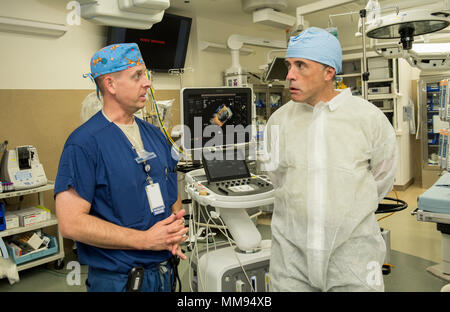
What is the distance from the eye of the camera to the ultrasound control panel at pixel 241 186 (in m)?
1.97

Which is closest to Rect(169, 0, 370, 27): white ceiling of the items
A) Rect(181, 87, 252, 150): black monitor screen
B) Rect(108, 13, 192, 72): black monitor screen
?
Rect(108, 13, 192, 72): black monitor screen

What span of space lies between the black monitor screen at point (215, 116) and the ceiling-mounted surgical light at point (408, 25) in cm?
92

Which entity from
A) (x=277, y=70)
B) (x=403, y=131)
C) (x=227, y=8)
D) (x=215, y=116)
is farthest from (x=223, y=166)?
(x=403, y=131)

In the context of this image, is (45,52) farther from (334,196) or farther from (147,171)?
(334,196)

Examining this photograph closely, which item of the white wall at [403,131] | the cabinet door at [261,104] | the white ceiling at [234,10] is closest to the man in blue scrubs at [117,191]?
the white ceiling at [234,10]

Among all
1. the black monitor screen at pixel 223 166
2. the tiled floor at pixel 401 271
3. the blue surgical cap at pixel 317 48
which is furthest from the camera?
the tiled floor at pixel 401 271

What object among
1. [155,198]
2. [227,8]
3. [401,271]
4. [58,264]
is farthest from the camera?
[227,8]

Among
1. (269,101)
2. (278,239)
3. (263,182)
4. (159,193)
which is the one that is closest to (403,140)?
(269,101)

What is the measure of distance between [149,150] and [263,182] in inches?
32.7

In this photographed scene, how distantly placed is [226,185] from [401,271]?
6.83ft

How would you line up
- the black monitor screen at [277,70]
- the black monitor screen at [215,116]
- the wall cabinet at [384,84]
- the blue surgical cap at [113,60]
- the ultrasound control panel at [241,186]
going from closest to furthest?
the blue surgical cap at [113,60] < the ultrasound control panel at [241,186] < the black monitor screen at [215,116] < the black monitor screen at [277,70] < the wall cabinet at [384,84]

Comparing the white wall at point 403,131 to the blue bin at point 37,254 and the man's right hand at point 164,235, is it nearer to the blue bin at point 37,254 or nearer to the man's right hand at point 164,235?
the blue bin at point 37,254

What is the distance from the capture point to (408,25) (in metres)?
2.24

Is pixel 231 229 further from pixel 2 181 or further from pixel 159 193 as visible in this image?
pixel 2 181
